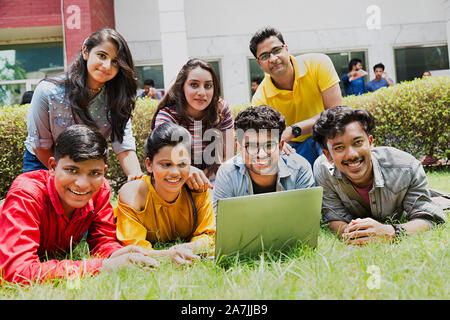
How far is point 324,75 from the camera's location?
12.8 ft

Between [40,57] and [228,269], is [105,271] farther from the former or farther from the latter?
[40,57]

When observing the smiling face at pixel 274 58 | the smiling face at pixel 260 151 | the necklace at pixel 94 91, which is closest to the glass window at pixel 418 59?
the smiling face at pixel 274 58

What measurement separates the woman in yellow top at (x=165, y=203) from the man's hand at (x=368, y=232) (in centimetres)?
90

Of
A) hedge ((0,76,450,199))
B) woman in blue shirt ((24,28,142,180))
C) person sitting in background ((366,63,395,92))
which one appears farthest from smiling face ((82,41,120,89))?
person sitting in background ((366,63,395,92))

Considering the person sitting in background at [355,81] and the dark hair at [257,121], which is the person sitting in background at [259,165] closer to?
the dark hair at [257,121]

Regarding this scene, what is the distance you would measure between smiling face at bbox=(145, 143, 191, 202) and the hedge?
3.17m

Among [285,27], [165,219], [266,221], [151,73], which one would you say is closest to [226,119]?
[165,219]

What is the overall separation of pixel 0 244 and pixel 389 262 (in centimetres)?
197

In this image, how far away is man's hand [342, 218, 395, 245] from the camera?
8.11 feet

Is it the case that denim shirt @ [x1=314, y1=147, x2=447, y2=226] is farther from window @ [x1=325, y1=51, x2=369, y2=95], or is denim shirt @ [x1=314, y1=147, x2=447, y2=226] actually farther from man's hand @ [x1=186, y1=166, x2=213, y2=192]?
window @ [x1=325, y1=51, x2=369, y2=95]

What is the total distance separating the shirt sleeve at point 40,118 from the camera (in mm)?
2982

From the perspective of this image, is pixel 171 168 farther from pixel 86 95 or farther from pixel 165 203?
pixel 86 95

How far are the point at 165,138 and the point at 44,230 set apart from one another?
0.91 meters
